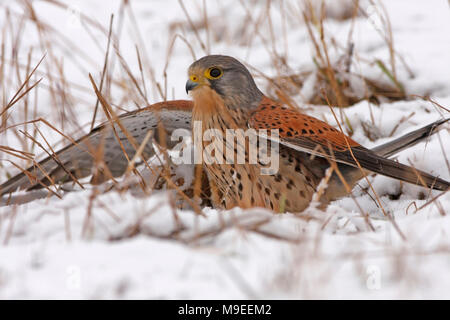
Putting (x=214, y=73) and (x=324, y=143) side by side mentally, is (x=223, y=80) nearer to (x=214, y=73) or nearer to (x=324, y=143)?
(x=214, y=73)

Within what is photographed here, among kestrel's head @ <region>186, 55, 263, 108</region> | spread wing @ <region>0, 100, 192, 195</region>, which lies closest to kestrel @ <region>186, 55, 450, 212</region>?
kestrel's head @ <region>186, 55, 263, 108</region>

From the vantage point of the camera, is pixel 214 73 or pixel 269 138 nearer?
pixel 269 138

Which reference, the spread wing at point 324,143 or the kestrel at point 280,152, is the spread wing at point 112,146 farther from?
the spread wing at point 324,143

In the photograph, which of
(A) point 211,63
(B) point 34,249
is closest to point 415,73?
(A) point 211,63

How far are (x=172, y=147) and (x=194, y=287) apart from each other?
78.0 inches

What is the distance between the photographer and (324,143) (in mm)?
2881

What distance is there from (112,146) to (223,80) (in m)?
0.86

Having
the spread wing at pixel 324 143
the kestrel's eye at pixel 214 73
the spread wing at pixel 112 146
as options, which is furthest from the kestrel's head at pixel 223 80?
the spread wing at pixel 112 146

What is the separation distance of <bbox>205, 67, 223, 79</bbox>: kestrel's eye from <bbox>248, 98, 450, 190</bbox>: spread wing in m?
0.30

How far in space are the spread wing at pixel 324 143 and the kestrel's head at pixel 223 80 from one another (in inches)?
5.9

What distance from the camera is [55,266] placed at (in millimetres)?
1626

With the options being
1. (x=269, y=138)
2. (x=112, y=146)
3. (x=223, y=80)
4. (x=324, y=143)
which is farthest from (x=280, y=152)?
(x=112, y=146)

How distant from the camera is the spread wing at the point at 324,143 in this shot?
2.74 m
